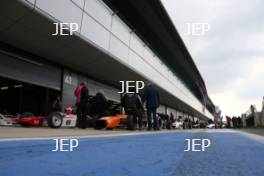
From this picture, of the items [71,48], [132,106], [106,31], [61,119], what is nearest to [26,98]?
[71,48]

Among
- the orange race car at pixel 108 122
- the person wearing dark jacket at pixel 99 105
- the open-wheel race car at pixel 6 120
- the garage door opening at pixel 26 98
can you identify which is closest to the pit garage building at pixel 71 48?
the garage door opening at pixel 26 98

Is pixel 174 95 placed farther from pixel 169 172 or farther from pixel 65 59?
pixel 169 172

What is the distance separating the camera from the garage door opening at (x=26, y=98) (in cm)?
1678

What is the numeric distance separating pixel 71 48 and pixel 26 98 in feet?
13.5

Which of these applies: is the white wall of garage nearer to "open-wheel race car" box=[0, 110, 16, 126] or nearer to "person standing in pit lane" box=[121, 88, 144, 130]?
"person standing in pit lane" box=[121, 88, 144, 130]

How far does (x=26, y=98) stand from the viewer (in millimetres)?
17891

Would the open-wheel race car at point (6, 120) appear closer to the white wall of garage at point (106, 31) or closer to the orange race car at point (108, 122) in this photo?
the orange race car at point (108, 122)

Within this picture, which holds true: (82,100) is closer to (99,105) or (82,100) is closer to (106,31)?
(99,105)

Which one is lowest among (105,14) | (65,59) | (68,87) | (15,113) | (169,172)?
(169,172)

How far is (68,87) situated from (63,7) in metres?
6.13

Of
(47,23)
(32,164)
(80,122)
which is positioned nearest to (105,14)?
(47,23)

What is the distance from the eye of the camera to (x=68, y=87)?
741 inches

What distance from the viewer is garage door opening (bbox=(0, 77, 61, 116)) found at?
16781 millimetres

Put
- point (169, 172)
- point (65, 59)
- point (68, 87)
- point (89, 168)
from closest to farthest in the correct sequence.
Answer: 1. point (169, 172)
2. point (89, 168)
3. point (65, 59)
4. point (68, 87)
